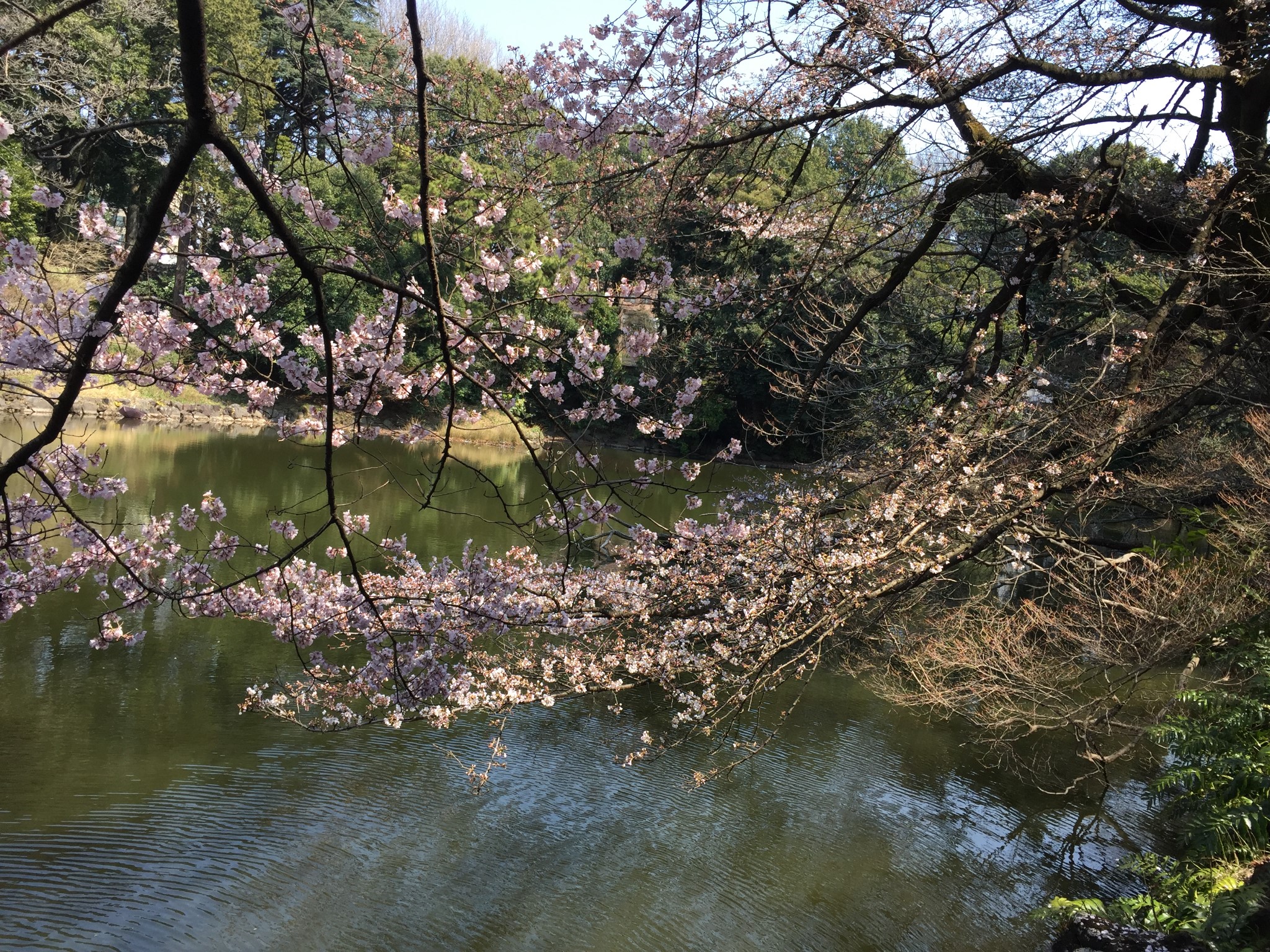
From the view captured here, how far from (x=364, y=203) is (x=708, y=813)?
204 inches

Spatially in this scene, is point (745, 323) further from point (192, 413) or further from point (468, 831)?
point (192, 413)

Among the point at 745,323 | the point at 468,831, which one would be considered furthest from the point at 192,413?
the point at 745,323

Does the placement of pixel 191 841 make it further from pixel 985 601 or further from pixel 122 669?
pixel 985 601

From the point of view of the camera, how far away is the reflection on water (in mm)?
4676

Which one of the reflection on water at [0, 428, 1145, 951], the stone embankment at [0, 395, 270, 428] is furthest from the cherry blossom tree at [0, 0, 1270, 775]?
the stone embankment at [0, 395, 270, 428]

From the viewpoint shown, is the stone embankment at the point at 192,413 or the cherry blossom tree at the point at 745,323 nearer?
the cherry blossom tree at the point at 745,323

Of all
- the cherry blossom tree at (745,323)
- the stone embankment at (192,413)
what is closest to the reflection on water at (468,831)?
the cherry blossom tree at (745,323)

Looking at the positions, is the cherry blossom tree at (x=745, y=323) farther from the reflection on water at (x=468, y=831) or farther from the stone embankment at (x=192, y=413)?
the stone embankment at (x=192, y=413)

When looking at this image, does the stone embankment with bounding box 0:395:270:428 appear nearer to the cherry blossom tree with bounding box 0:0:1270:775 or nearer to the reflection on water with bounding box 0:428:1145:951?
the reflection on water with bounding box 0:428:1145:951

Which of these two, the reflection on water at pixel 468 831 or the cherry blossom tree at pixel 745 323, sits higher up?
the cherry blossom tree at pixel 745 323

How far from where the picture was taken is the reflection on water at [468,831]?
468 cm

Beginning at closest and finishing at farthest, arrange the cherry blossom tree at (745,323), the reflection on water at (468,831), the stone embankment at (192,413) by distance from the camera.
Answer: the cherry blossom tree at (745,323)
the reflection on water at (468,831)
the stone embankment at (192,413)

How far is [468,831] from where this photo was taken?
5.54 metres

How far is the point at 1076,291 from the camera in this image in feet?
17.9
